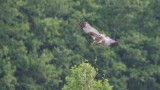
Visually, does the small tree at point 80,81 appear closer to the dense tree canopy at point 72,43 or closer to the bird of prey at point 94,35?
the bird of prey at point 94,35

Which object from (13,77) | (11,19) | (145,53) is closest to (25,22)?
(11,19)

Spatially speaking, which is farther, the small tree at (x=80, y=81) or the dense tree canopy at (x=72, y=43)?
the dense tree canopy at (x=72, y=43)

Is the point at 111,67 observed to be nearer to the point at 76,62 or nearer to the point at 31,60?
the point at 76,62

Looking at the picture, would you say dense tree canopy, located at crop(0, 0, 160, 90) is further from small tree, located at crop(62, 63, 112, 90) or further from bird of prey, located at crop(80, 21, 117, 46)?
bird of prey, located at crop(80, 21, 117, 46)

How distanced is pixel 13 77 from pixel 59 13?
6.89 meters

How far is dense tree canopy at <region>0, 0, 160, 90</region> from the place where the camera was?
1941 inches

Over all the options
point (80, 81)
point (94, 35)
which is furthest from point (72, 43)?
point (94, 35)

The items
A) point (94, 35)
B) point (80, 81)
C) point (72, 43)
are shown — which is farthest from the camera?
point (72, 43)

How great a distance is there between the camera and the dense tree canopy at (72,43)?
49.3 m

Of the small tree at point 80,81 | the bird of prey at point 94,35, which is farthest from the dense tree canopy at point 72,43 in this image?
the bird of prey at point 94,35

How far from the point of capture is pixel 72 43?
52.8 meters

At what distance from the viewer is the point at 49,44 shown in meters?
52.2

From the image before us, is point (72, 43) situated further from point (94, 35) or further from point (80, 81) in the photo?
point (94, 35)

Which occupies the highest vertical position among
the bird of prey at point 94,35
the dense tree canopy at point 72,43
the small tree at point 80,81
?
the bird of prey at point 94,35
